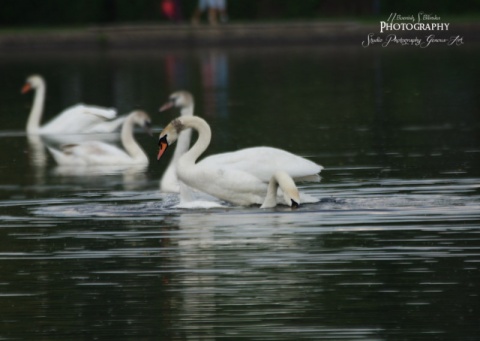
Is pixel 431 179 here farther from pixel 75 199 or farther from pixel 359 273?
pixel 359 273

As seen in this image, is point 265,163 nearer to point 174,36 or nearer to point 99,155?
point 99,155

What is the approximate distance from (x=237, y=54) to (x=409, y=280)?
30.0m

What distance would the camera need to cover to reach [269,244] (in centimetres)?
1084

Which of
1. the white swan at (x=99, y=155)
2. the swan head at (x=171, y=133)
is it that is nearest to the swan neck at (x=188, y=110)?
the white swan at (x=99, y=155)

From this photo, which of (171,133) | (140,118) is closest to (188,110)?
(171,133)

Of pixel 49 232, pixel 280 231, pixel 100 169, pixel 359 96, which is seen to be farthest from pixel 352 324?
pixel 359 96

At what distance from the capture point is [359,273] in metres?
9.66

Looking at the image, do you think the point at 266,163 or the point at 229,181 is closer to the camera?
the point at 229,181

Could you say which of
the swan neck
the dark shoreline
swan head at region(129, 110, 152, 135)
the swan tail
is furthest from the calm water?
the dark shoreline

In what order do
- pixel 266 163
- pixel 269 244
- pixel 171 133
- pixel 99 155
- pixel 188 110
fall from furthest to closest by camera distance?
pixel 99 155
pixel 188 110
pixel 171 133
pixel 266 163
pixel 269 244

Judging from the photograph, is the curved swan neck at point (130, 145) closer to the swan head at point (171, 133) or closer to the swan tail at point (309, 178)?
the swan head at point (171, 133)

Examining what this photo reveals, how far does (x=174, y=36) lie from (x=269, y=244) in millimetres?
30010

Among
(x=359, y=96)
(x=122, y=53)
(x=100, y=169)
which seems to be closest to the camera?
(x=100, y=169)

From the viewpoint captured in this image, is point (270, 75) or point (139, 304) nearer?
point (139, 304)
